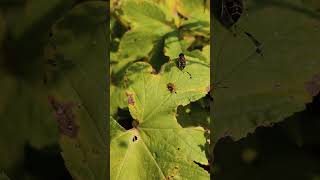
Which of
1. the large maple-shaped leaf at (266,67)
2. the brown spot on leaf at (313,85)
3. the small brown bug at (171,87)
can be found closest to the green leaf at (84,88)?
the small brown bug at (171,87)

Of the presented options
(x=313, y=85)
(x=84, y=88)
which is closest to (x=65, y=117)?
(x=84, y=88)

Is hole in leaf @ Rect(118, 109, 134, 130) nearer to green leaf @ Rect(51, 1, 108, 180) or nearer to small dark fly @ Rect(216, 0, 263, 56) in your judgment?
green leaf @ Rect(51, 1, 108, 180)

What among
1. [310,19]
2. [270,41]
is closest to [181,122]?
[270,41]

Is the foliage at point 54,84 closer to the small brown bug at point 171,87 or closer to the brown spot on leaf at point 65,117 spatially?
the brown spot on leaf at point 65,117

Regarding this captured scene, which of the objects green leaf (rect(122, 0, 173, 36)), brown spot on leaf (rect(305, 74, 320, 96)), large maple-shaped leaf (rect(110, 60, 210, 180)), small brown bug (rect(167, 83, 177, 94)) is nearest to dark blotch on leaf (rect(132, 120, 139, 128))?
large maple-shaped leaf (rect(110, 60, 210, 180))

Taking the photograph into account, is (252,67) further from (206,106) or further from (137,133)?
(137,133)

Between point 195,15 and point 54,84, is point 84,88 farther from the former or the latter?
point 195,15

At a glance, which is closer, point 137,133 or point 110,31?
point 137,133
